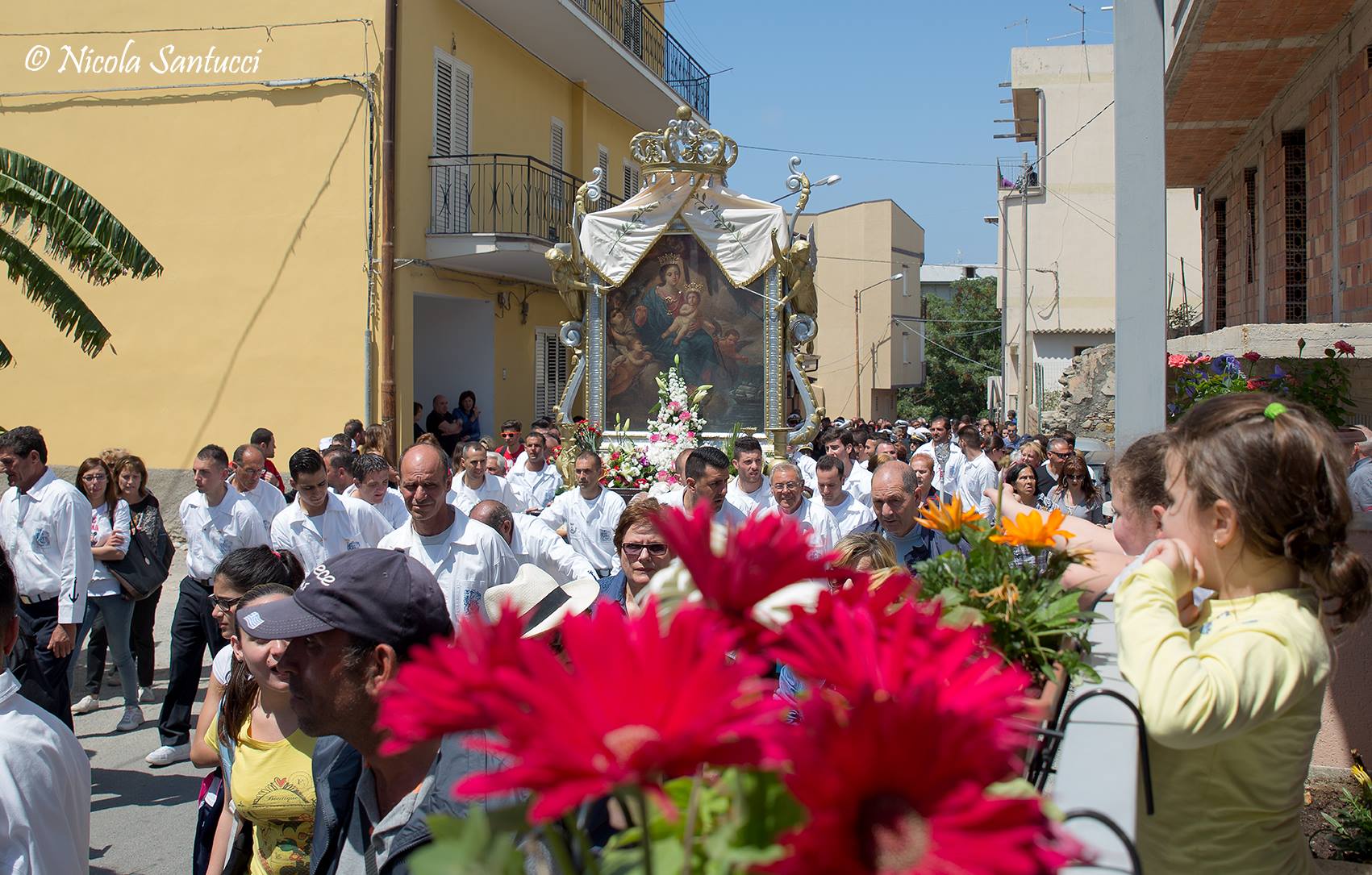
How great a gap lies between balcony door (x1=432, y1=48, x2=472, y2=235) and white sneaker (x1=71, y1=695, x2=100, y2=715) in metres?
10.0

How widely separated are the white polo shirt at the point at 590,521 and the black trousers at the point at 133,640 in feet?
10.4

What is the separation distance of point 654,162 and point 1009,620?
13320 mm

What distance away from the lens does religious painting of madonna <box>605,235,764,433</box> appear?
48.4ft

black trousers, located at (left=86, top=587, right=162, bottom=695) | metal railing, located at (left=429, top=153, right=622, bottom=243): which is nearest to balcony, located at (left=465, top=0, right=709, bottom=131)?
metal railing, located at (left=429, top=153, right=622, bottom=243)

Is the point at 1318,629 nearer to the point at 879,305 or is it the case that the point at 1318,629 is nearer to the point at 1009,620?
the point at 1009,620

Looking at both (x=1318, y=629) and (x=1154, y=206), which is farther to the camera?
(x=1154, y=206)

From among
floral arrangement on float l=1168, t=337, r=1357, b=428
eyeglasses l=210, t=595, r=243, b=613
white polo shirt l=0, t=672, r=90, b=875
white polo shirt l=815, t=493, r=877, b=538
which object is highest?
floral arrangement on float l=1168, t=337, r=1357, b=428

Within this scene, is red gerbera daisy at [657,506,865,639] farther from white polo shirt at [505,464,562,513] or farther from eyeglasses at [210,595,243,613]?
white polo shirt at [505,464,562,513]

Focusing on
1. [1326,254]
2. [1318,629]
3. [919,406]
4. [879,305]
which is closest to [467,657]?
[1318,629]

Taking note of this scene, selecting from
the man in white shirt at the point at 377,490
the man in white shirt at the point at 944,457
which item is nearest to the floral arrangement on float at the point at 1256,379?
the man in white shirt at the point at 944,457

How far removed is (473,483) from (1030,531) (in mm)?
8720

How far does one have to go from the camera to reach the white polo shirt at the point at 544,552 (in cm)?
705

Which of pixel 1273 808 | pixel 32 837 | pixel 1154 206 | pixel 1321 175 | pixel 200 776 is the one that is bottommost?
pixel 200 776

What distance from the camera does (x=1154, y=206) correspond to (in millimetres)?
5762
